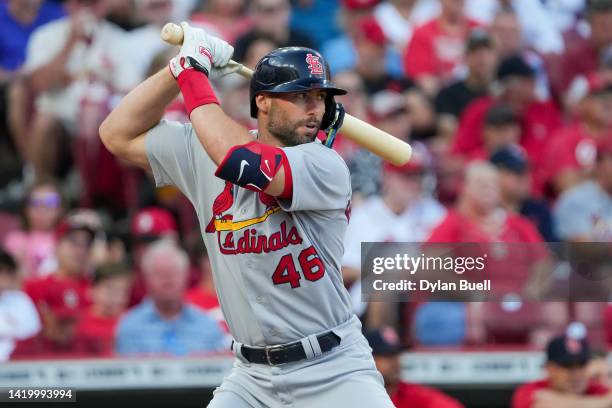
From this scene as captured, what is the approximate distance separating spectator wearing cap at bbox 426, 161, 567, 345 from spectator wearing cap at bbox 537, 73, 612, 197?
92 centimetres

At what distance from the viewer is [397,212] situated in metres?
7.09

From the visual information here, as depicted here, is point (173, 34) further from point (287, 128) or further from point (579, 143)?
point (579, 143)

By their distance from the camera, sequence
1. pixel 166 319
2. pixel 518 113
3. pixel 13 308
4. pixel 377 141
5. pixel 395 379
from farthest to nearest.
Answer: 1. pixel 518 113
2. pixel 13 308
3. pixel 166 319
4. pixel 395 379
5. pixel 377 141

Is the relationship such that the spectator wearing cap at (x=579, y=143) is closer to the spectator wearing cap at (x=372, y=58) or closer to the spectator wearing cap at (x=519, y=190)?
the spectator wearing cap at (x=519, y=190)

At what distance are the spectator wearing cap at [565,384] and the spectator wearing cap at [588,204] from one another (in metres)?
1.49

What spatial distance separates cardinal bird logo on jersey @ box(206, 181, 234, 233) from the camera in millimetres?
3818

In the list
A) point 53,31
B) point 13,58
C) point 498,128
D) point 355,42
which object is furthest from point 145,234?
point 355,42

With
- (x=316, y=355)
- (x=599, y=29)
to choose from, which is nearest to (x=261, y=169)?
(x=316, y=355)

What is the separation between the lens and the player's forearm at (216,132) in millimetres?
3564

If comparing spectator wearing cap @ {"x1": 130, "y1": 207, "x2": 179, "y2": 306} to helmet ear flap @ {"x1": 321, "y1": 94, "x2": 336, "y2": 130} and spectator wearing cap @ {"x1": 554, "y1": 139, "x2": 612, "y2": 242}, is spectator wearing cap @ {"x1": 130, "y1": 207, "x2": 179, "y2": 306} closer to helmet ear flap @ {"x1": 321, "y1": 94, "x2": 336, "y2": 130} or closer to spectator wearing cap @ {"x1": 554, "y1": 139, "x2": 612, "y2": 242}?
spectator wearing cap @ {"x1": 554, "y1": 139, "x2": 612, "y2": 242}

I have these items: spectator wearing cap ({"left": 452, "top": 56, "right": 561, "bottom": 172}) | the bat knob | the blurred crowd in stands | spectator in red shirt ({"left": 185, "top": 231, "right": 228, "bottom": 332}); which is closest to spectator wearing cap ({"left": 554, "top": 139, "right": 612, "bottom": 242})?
the blurred crowd in stands

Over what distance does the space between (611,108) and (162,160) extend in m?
4.66

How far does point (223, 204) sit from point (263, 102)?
1.20ft

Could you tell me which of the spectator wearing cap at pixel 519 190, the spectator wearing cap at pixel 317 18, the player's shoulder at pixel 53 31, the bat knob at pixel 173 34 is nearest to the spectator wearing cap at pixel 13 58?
the player's shoulder at pixel 53 31
